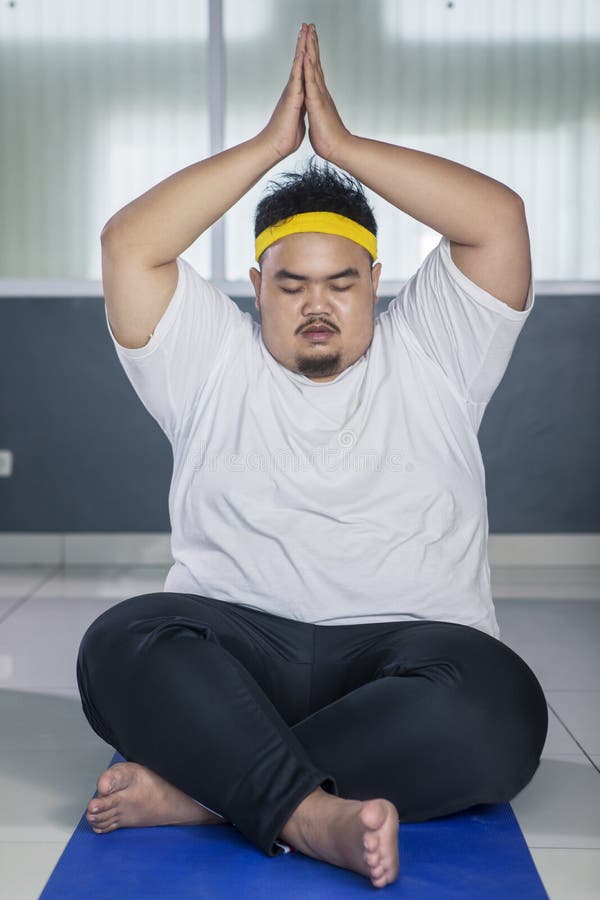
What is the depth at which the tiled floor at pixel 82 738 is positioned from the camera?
4.64 feet

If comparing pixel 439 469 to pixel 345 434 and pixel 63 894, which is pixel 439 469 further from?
pixel 63 894

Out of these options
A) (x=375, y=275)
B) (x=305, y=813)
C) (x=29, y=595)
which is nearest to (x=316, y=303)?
(x=375, y=275)

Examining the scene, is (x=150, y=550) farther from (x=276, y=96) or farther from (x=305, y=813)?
(x=305, y=813)

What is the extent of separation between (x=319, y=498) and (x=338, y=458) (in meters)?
0.07

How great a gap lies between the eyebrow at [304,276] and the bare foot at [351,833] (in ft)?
2.68

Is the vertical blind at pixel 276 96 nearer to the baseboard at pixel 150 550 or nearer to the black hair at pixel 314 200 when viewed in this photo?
the baseboard at pixel 150 550

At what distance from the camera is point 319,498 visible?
1678 mm

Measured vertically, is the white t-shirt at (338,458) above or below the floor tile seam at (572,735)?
above

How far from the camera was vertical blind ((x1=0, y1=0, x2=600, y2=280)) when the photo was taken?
3.79 meters

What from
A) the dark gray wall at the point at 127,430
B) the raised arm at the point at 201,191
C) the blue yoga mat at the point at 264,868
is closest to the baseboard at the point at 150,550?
the dark gray wall at the point at 127,430

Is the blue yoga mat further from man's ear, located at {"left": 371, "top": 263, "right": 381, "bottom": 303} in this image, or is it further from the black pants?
man's ear, located at {"left": 371, "top": 263, "right": 381, "bottom": 303}

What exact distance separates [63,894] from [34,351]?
2805 mm

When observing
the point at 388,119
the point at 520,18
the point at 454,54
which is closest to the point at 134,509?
the point at 388,119

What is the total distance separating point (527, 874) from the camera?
1.34 meters
